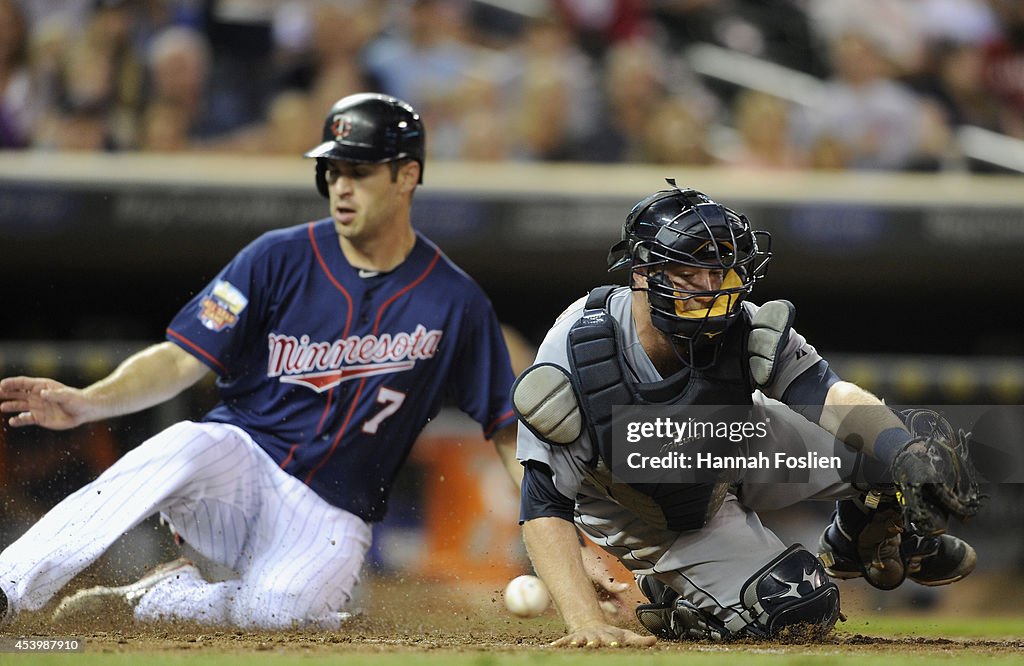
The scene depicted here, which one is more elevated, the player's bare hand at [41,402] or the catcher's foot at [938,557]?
the player's bare hand at [41,402]

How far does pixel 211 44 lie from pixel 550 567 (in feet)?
17.5

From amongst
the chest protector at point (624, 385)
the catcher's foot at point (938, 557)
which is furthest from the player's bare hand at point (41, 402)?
the catcher's foot at point (938, 557)

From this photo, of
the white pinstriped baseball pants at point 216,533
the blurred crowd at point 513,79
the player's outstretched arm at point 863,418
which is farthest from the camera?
the blurred crowd at point 513,79

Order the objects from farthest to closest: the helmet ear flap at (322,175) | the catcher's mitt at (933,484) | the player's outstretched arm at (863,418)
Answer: the helmet ear flap at (322,175) → the player's outstretched arm at (863,418) → the catcher's mitt at (933,484)

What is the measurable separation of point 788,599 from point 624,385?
76 centimetres

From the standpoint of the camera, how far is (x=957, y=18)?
8.78 metres

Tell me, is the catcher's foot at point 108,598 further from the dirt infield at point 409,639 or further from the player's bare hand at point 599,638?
the player's bare hand at point 599,638

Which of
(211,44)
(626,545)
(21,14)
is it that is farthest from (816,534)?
(21,14)

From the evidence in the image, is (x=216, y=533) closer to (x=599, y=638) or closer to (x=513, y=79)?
(x=599, y=638)

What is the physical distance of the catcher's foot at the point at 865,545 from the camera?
3.74 metres

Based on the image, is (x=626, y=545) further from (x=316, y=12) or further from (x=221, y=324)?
(x=316, y=12)

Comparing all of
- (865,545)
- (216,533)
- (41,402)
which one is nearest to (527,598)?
(865,545)

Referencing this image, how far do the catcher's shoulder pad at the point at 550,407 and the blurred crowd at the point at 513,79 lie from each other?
423 centimetres

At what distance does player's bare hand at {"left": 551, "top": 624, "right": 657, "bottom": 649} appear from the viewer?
10.2 ft
